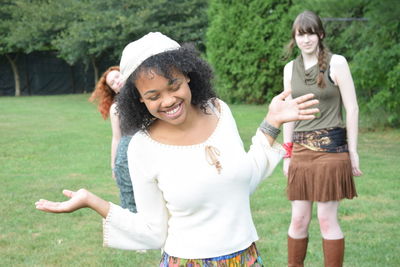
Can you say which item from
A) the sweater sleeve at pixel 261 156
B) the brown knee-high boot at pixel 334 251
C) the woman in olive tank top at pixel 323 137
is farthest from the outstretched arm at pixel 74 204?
the brown knee-high boot at pixel 334 251

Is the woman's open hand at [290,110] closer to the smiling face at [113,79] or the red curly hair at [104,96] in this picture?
the smiling face at [113,79]

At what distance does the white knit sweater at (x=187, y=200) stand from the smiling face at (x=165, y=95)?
11cm

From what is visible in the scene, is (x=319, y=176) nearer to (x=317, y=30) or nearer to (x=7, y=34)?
(x=317, y=30)

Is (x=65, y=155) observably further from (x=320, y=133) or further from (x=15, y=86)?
(x=15, y=86)

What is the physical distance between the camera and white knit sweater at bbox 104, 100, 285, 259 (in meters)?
2.08

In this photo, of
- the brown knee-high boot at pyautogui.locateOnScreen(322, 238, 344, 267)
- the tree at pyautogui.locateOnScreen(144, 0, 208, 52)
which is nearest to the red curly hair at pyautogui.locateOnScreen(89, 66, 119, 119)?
the brown knee-high boot at pyautogui.locateOnScreen(322, 238, 344, 267)

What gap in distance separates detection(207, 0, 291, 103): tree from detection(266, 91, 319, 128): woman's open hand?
48.5ft

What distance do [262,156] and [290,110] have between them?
0.68 feet

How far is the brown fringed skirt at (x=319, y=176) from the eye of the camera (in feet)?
12.8

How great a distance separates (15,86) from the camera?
1235 inches

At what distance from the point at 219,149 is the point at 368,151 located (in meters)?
7.87

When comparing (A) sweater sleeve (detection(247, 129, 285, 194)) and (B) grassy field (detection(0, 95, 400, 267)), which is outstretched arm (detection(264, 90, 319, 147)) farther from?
(B) grassy field (detection(0, 95, 400, 267))

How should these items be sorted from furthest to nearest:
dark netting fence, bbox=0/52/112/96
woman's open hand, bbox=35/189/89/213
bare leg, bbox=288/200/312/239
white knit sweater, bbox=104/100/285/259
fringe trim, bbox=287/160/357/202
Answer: dark netting fence, bbox=0/52/112/96 < bare leg, bbox=288/200/312/239 < fringe trim, bbox=287/160/357/202 < white knit sweater, bbox=104/100/285/259 < woman's open hand, bbox=35/189/89/213

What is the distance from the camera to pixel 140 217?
216cm
